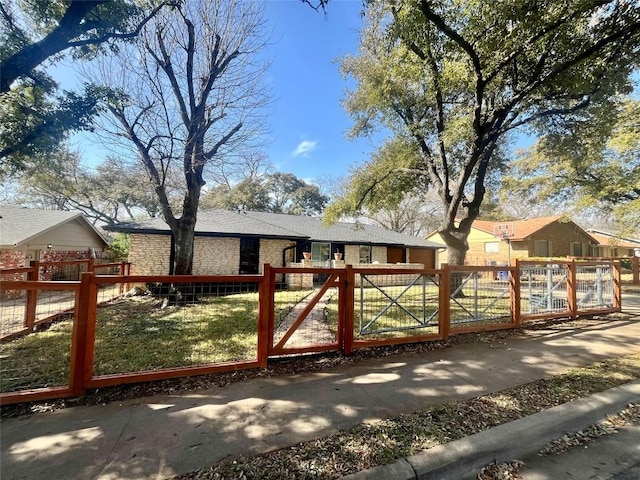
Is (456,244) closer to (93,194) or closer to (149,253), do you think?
(149,253)

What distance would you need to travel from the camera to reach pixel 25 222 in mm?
13398

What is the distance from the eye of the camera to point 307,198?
32.9m

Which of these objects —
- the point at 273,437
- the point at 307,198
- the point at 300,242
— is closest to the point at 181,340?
the point at 273,437

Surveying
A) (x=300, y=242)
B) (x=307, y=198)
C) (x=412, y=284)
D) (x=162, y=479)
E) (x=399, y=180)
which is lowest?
(x=162, y=479)

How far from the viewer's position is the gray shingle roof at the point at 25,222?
11.6 metres

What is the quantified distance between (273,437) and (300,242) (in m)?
13.7

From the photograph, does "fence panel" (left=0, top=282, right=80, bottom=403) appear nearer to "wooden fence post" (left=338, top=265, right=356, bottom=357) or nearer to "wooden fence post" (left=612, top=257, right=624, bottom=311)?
"wooden fence post" (left=338, top=265, right=356, bottom=357)

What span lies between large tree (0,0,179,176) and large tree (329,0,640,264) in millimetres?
4633

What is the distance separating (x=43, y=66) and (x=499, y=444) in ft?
29.2

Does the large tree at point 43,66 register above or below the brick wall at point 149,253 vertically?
above

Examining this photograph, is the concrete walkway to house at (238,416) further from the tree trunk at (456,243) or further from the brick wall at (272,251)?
the brick wall at (272,251)

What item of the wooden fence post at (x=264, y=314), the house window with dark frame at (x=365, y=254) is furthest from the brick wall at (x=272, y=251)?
the wooden fence post at (x=264, y=314)

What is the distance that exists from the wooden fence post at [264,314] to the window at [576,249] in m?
30.2

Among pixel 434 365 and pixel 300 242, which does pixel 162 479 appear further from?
pixel 300 242
